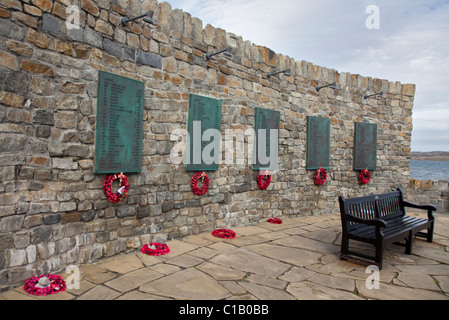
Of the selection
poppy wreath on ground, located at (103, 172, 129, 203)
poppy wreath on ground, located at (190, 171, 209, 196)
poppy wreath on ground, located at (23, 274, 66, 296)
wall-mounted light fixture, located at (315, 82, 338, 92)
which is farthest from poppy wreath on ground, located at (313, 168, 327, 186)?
poppy wreath on ground, located at (23, 274, 66, 296)

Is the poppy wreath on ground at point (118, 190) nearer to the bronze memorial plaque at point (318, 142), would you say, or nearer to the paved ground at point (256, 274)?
the paved ground at point (256, 274)

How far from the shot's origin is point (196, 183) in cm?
482

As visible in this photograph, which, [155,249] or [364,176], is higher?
[364,176]

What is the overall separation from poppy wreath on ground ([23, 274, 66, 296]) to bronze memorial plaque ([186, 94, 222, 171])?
7.25ft

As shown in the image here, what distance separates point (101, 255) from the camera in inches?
146

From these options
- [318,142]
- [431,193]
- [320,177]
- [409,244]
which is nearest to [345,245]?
[409,244]

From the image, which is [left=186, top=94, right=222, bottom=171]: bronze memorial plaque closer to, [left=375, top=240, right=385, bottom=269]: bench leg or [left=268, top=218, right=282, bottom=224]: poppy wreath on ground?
[left=268, top=218, right=282, bottom=224]: poppy wreath on ground

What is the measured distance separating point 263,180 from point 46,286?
3979mm

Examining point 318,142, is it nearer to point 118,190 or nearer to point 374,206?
point 374,206

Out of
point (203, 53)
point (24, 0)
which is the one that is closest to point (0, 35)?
point (24, 0)

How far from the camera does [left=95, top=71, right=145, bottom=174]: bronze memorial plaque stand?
11.9ft

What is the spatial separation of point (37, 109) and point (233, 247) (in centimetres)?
285
